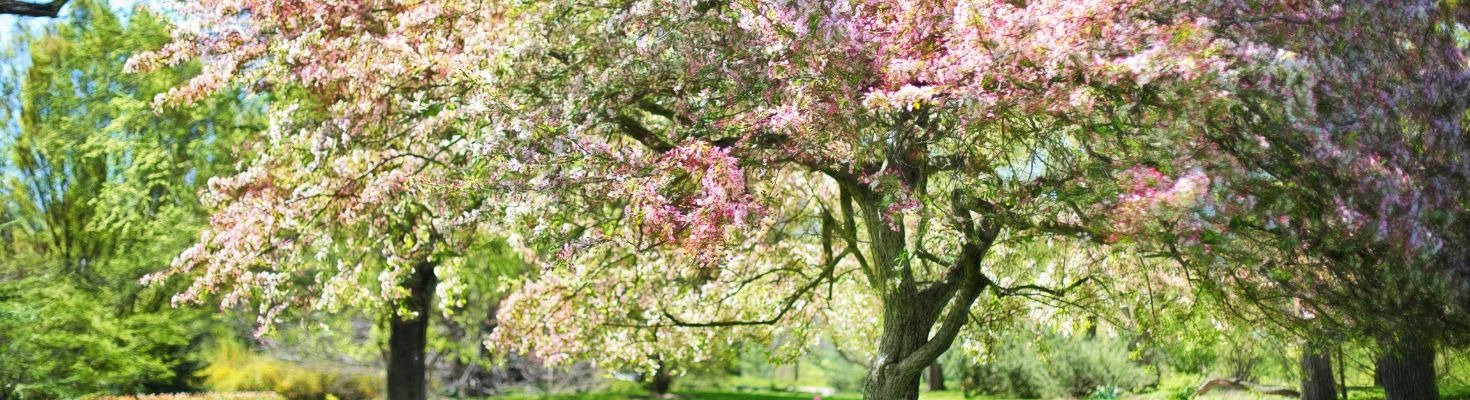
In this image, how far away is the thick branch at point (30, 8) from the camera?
7.82 meters

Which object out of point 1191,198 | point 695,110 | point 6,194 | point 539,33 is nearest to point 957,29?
point 1191,198

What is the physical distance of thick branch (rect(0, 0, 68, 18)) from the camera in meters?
7.82

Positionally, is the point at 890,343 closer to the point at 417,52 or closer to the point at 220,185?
the point at 417,52

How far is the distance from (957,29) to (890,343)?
3924 millimetres

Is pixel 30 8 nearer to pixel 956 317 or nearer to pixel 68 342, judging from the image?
pixel 956 317

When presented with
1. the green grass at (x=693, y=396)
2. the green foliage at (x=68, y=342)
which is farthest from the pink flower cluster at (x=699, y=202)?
the green grass at (x=693, y=396)

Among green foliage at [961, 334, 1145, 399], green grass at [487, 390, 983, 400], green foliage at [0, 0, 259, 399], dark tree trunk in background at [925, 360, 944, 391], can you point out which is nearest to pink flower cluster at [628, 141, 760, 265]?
green foliage at [0, 0, 259, 399]

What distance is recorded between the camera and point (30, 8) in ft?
26.0

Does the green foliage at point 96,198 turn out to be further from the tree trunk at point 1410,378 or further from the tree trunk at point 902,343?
the tree trunk at point 1410,378

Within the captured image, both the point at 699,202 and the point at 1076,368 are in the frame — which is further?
the point at 1076,368

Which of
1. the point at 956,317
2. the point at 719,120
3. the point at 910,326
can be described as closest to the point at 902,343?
the point at 910,326

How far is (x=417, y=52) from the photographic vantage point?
385 inches

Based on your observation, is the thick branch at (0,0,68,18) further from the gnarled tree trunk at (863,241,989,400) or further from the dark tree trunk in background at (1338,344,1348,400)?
the dark tree trunk in background at (1338,344,1348,400)

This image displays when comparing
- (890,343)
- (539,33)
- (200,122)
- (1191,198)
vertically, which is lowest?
(890,343)
